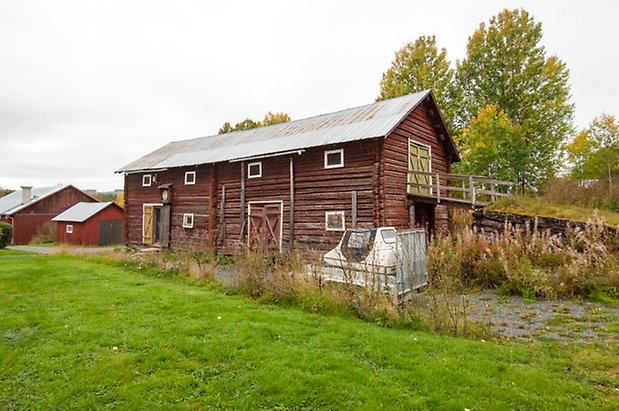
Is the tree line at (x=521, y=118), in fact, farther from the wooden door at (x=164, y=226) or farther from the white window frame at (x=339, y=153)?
the wooden door at (x=164, y=226)

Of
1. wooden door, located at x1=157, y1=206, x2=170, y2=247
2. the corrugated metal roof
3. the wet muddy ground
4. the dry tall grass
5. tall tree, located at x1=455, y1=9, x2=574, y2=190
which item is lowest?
the wet muddy ground

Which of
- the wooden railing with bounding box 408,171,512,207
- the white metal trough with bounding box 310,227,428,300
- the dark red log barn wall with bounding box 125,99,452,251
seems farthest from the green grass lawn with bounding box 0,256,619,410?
the wooden railing with bounding box 408,171,512,207

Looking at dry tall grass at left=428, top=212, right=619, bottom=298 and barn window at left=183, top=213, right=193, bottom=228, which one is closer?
dry tall grass at left=428, top=212, right=619, bottom=298

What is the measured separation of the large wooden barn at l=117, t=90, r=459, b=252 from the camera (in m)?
14.8

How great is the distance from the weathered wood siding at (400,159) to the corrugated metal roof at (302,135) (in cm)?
88

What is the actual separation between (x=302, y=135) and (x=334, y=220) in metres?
5.14

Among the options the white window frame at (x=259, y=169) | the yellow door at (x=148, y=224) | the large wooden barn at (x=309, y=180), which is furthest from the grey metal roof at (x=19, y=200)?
the white window frame at (x=259, y=169)

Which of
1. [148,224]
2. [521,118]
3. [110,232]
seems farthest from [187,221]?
[521,118]

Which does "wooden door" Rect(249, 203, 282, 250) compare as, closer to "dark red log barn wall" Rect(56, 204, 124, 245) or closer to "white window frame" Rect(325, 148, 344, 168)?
"white window frame" Rect(325, 148, 344, 168)

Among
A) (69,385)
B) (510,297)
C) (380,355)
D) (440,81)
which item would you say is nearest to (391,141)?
(510,297)

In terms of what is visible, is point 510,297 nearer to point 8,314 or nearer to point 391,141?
point 391,141

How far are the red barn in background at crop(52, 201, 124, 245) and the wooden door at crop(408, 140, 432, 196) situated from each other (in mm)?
31998

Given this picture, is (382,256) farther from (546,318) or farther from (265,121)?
(265,121)

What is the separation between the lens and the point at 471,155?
24938mm
